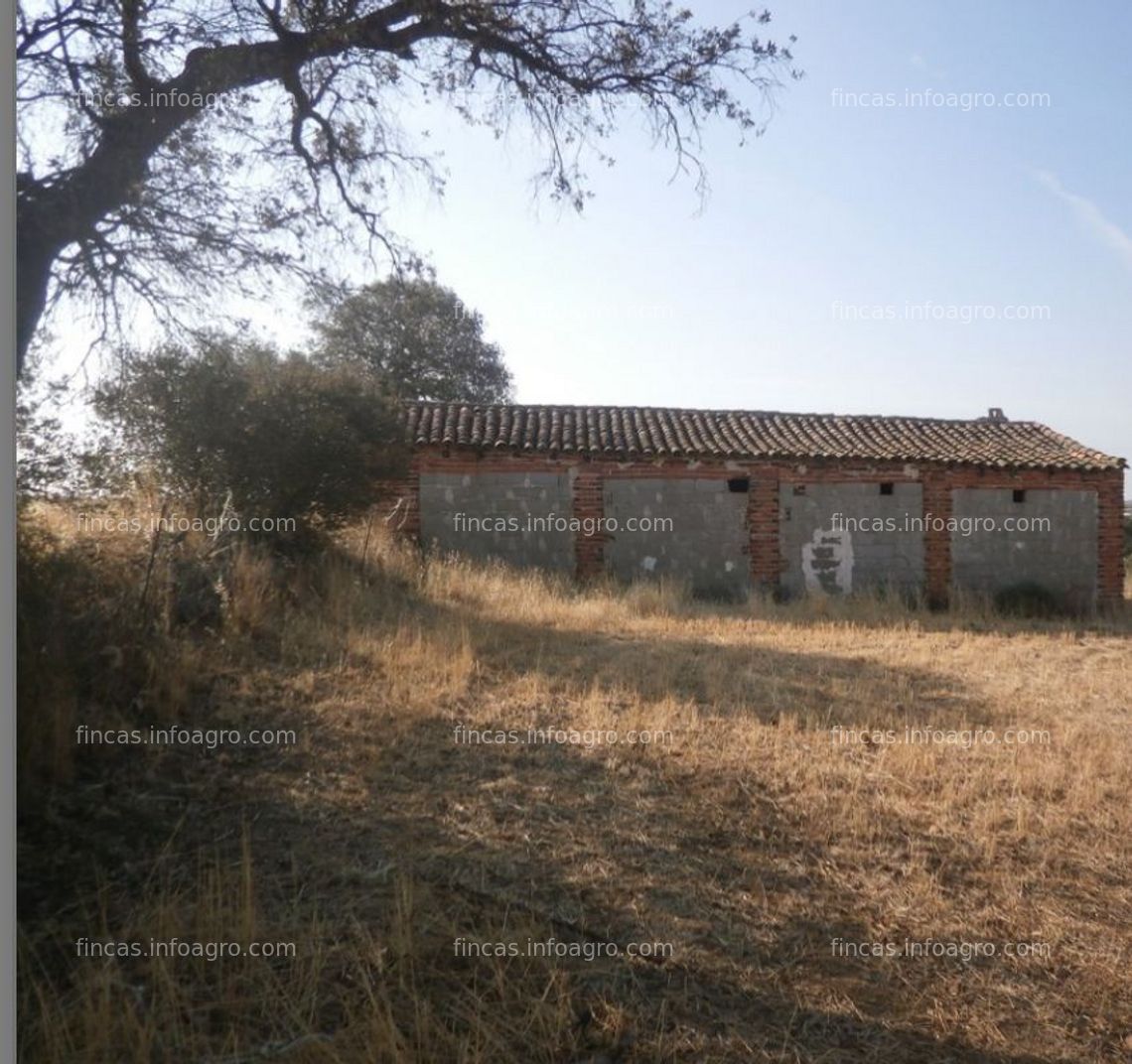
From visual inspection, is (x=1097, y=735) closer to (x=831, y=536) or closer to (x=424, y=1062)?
(x=424, y=1062)

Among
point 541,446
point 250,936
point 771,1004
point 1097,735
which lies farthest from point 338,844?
point 541,446

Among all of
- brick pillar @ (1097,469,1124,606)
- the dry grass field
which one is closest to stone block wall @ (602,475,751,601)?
brick pillar @ (1097,469,1124,606)

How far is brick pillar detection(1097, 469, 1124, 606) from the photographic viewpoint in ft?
53.1

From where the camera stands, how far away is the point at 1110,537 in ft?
53.4

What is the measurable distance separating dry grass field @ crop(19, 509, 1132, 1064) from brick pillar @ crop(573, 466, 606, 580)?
7.54m

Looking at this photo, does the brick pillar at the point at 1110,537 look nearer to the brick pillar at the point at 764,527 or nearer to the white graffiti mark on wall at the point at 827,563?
the white graffiti mark on wall at the point at 827,563

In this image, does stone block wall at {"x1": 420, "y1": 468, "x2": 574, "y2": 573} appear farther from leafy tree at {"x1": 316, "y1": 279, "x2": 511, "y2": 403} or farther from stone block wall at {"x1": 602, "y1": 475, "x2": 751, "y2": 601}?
leafy tree at {"x1": 316, "y1": 279, "x2": 511, "y2": 403}

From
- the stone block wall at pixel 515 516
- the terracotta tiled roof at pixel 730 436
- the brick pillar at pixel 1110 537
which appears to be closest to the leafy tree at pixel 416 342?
the terracotta tiled roof at pixel 730 436

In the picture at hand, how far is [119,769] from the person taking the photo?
440 cm

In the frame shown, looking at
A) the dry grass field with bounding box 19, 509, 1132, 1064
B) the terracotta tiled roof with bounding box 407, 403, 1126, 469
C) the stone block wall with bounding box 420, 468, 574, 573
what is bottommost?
the dry grass field with bounding box 19, 509, 1132, 1064

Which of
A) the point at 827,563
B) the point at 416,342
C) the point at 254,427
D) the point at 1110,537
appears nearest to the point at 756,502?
the point at 827,563

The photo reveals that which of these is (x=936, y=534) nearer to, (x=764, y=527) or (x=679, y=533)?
(x=764, y=527)

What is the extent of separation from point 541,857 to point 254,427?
5674 millimetres

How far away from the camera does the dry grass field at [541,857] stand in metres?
2.95
